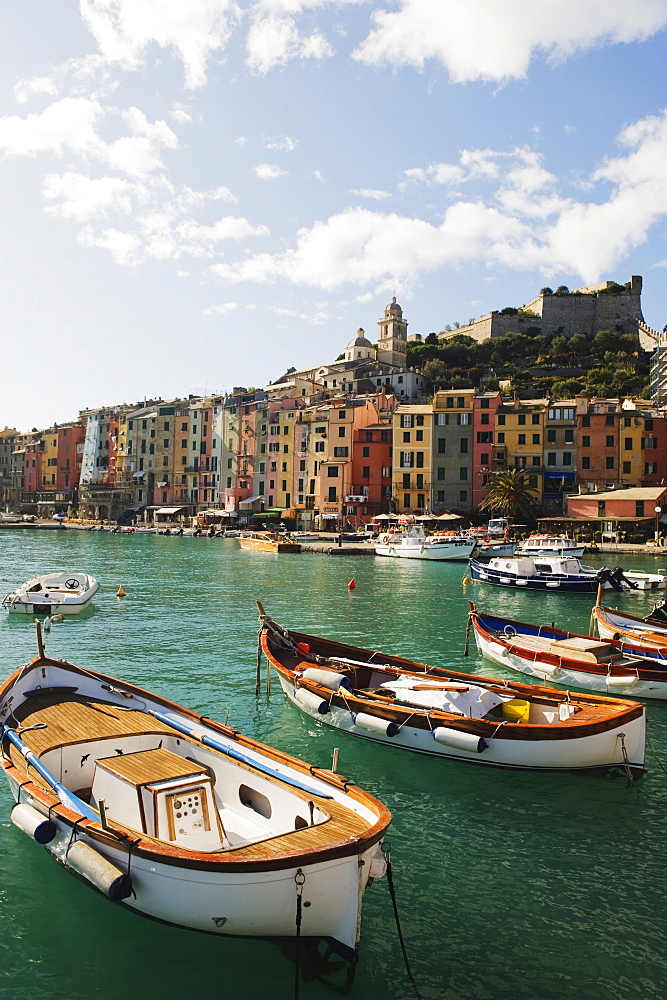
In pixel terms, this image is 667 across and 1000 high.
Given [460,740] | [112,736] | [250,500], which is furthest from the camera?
[250,500]

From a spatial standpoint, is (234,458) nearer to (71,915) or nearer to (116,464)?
(116,464)

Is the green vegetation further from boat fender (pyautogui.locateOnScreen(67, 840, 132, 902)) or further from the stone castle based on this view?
boat fender (pyautogui.locateOnScreen(67, 840, 132, 902))

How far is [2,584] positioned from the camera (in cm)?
3731

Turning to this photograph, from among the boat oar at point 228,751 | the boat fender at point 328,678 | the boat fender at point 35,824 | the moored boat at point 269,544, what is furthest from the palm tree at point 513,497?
the boat fender at point 35,824

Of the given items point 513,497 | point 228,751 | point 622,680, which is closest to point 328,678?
point 228,751

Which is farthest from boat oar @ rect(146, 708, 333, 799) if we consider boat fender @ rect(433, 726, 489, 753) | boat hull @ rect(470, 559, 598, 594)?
boat hull @ rect(470, 559, 598, 594)

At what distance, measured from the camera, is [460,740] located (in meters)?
12.1

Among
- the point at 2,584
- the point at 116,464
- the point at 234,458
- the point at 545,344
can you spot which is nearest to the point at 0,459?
the point at 116,464

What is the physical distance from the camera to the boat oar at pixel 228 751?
8.47 m

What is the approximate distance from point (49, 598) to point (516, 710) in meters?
21.0

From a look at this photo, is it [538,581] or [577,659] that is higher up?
[577,659]

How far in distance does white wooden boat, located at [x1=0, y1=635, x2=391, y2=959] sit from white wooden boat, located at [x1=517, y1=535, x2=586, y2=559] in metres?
39.8

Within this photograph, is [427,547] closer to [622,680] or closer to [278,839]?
[622,680]

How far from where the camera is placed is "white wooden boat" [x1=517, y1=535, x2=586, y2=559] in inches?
1869
